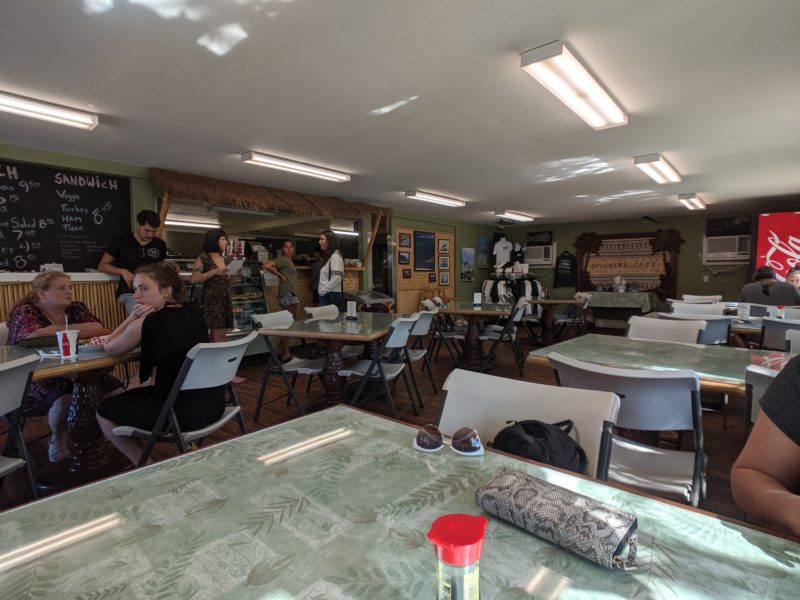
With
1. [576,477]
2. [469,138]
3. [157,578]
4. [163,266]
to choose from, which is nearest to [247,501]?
[157,578]

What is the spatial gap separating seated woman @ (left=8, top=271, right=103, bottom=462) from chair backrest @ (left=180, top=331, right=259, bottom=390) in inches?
46.0

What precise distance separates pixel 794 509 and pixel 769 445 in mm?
196

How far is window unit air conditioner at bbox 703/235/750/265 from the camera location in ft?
27.0

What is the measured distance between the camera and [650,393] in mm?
1504

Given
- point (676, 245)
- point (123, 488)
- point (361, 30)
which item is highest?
point (361, 30)

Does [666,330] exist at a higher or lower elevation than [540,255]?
lower

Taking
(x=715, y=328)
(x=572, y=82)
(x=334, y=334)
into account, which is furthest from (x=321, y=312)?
(x=715, y=328)

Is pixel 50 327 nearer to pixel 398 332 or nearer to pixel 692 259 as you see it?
pixel 398 332

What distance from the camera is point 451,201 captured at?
6910 mm

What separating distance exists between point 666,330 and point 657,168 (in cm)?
268

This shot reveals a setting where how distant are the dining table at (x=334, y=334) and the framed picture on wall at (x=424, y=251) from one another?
4688mm

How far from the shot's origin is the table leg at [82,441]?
2.46m

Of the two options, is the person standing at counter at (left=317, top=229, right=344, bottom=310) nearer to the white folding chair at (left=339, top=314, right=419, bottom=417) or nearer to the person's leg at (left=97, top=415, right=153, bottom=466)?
the white folding chair at (left=339, top=314, right=419, bottom=417)

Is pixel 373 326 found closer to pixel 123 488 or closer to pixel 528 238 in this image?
pixel 123 488
